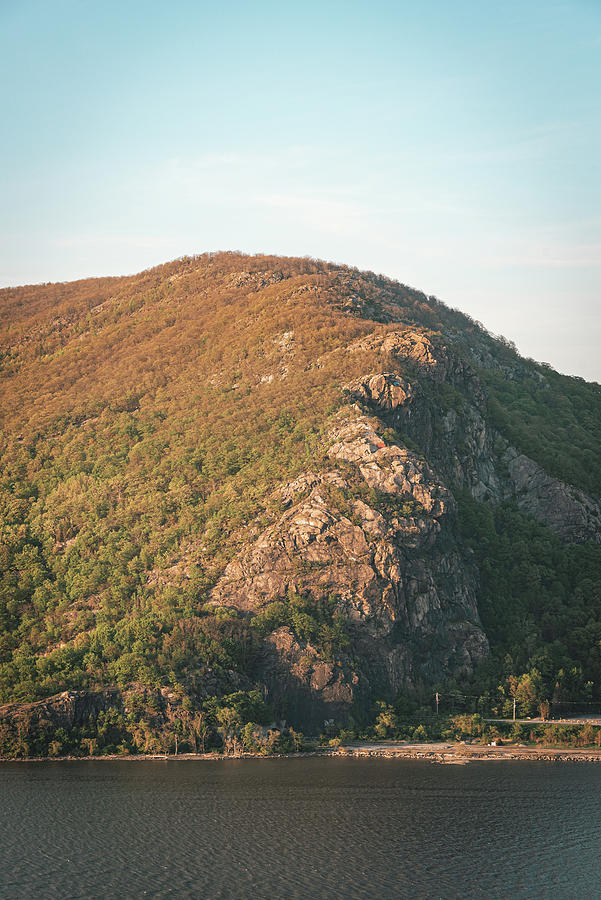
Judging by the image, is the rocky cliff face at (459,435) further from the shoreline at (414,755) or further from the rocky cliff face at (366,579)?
the shoreline at (414,755)

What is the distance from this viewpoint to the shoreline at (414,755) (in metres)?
100

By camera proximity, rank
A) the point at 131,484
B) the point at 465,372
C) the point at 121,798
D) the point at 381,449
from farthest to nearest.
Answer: the point at 465,372, the point at 131,484, the point at 381,449, the point at 121,798

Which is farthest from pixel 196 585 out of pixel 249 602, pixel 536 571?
pixel 536 571

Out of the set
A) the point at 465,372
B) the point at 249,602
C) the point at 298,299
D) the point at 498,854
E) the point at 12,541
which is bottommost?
the point at 498,854

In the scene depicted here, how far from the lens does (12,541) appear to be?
14300 centimetres

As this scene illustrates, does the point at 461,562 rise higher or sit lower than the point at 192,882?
higher

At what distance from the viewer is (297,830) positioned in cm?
7056

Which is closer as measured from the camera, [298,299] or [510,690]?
[510,690]

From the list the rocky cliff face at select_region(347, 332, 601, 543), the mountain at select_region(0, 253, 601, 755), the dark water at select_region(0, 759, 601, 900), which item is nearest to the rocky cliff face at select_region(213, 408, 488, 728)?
the mountain at select_region(0, 253, 601, 755)

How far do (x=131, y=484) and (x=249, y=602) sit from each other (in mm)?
40071

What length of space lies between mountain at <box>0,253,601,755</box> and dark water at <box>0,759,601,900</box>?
1234 centimetres

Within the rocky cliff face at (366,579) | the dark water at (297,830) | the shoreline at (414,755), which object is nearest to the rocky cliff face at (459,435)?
the rocky cliff face at (366,579)

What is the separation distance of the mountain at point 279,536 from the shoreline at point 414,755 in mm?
2028

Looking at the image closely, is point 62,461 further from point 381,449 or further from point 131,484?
point 381,449
